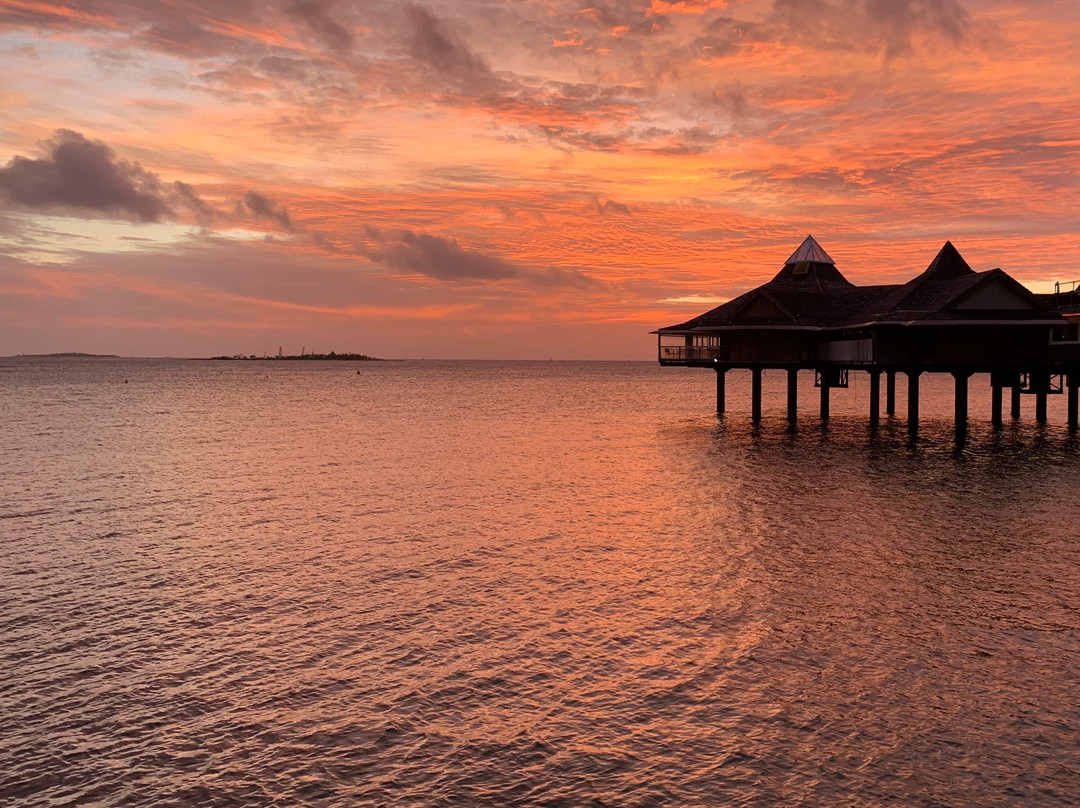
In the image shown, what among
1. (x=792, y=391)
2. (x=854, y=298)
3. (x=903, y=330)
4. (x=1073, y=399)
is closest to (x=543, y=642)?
(x=903, y=330)

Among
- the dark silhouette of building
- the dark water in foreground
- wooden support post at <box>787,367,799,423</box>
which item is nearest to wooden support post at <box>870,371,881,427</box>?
the dark silhouette of building

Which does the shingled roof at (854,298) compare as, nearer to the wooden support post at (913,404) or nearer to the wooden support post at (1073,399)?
the wooden support post at (913,404)

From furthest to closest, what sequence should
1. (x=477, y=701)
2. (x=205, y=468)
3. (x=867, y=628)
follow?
(x=205, y=468)
(x=867, y=628)
(x=477, y=701)

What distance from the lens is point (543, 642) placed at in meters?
14.3

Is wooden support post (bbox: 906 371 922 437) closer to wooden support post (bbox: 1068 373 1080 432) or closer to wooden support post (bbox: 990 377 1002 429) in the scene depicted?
wooden support post (bbox: 990 377 1002 429)

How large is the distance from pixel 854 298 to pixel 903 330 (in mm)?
11430

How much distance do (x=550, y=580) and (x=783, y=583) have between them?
4.94 m

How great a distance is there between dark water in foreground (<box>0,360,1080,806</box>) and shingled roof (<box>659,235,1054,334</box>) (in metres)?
12.3

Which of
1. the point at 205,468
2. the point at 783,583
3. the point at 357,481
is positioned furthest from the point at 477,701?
the point at 205,468

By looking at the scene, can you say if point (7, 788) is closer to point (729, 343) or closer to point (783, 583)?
point (783, 583)

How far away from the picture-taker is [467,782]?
9703 mm

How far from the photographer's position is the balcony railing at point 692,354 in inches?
2034

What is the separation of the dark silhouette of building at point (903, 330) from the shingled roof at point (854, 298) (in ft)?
0.21

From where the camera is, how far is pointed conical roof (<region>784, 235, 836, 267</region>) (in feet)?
195
